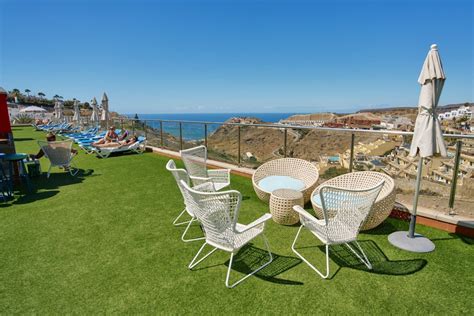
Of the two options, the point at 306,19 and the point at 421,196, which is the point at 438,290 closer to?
the point at 421,196

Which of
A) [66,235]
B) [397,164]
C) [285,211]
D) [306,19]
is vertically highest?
[306,19]

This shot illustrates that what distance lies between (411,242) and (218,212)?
101 inches

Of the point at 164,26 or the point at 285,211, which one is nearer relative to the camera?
the point at 285,211

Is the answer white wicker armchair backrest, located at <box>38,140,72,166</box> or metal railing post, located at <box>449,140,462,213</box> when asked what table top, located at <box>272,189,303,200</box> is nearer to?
metal railing post, located at <box>449,140,462,213</box>

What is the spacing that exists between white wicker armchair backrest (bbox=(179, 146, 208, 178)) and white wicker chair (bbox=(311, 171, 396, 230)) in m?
2.07

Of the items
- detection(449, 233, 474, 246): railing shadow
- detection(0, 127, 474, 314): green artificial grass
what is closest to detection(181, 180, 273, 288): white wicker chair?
detection(0, 127, 474, 314): green artificial grass

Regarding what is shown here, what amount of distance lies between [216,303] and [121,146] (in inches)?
331

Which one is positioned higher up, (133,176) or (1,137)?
(1,137)

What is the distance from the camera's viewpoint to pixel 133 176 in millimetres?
6289

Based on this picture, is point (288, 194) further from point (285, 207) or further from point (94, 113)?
point (94, 113)

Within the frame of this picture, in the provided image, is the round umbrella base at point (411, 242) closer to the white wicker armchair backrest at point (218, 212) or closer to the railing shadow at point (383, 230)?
the railing shadow at point (383, 230)

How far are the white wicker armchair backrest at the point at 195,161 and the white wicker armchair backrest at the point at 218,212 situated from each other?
193 centimetres

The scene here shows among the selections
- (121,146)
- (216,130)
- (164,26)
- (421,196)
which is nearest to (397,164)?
(421,196)

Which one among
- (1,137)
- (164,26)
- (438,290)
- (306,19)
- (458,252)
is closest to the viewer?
(438,290)
